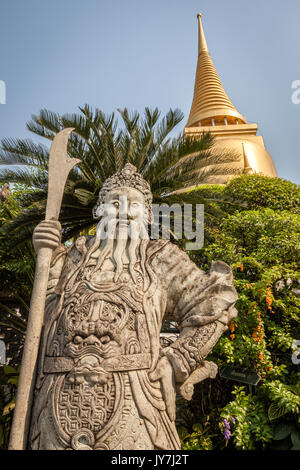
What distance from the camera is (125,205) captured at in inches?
125

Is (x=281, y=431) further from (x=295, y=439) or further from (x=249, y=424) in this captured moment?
(x=249, y=424)

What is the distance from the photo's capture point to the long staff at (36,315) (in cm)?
230

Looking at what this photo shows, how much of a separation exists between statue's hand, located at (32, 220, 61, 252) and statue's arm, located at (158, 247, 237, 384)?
99 centimetres

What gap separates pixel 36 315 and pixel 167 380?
1.09 metres

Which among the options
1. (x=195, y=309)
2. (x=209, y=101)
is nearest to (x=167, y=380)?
(x=195, y=309)

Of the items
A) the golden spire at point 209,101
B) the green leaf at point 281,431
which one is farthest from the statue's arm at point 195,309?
the golden spire at point 209,101

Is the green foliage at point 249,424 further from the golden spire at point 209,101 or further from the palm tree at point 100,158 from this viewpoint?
the golden spire at point 209,101

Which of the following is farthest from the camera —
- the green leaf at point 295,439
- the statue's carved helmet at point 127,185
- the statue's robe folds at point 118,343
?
the green leaf at point 295,439

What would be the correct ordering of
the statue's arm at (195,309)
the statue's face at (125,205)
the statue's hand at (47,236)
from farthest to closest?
the statue's face at (125,205) → the statue's hand at (47,236) → the statue's arm at (195,309)

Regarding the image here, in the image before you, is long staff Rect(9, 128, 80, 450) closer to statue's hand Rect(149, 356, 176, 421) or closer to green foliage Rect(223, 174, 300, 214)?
statue's hand Rect(149, 356, 176, 421)

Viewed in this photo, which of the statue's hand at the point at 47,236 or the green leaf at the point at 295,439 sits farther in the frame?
the green leaf at the point at 295,439

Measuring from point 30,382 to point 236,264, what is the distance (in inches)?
131

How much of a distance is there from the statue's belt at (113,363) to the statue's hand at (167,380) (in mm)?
85

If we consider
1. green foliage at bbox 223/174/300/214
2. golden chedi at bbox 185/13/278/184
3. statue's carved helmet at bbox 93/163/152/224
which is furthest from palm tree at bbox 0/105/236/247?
golden chedi at bbox 185/13/278/184
